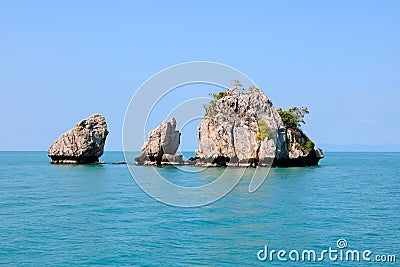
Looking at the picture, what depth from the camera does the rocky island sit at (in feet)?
265

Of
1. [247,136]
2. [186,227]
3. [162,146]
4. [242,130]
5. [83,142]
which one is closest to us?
[186,227]

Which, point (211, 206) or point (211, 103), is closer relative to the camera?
point (211, 206)

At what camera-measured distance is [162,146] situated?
298ft

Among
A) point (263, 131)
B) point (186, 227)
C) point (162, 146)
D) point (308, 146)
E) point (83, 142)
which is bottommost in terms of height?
point (186, 227)

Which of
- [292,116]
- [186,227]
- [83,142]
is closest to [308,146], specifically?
[292,116]

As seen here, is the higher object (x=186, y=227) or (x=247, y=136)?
(x=247, y=136)

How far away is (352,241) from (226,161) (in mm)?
59196

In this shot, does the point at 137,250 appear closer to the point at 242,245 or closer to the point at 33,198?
the point at 242,245

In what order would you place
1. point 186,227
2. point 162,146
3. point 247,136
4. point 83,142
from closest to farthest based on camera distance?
1. point 186,227
2. point 247,136
3. point 162,146
4. point 83,142

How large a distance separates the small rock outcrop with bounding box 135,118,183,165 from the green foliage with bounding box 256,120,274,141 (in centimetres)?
2036

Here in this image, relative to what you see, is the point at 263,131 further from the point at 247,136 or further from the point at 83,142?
the point at 83,142

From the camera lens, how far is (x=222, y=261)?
22.1 metres

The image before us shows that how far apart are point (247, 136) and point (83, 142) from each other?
→ 3931 centimetres

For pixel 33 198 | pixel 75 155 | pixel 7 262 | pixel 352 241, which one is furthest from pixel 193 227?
pixel 75 155
